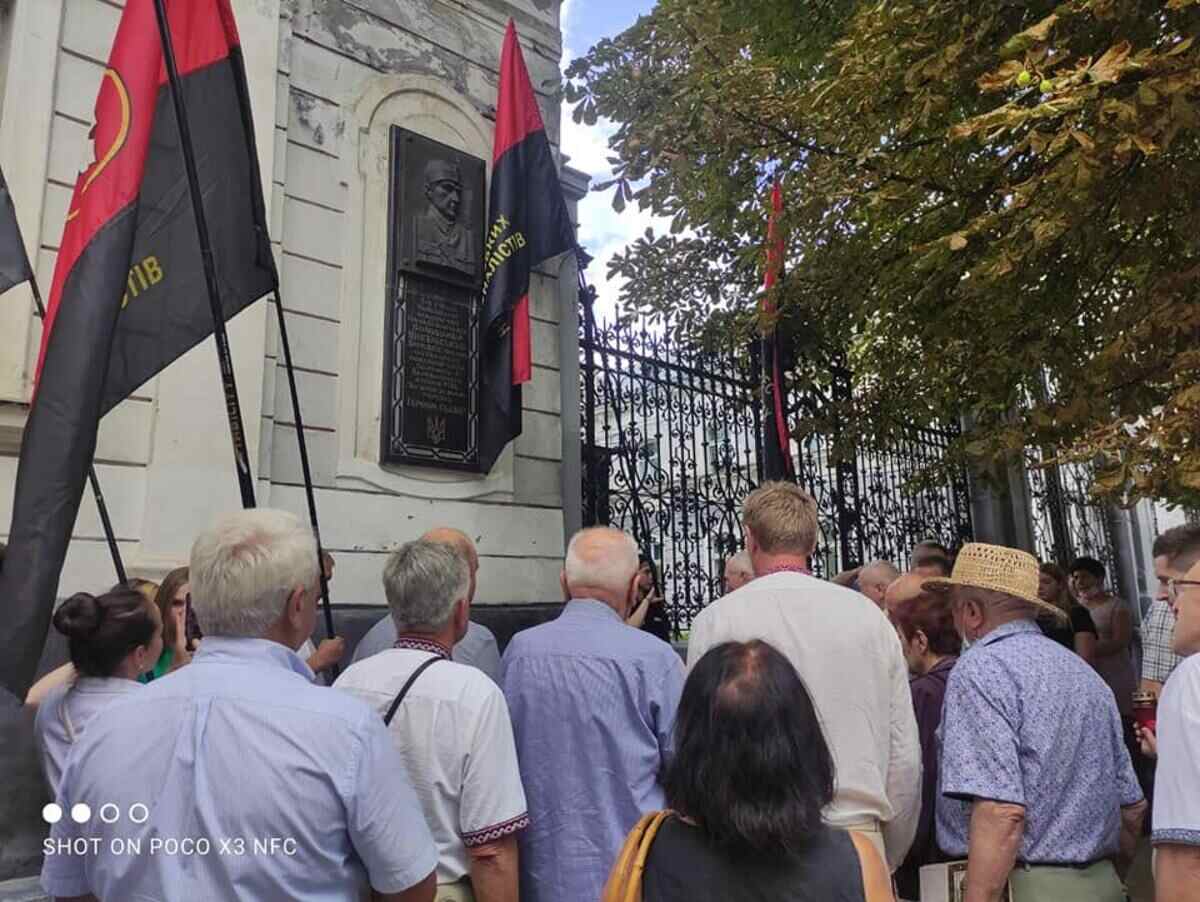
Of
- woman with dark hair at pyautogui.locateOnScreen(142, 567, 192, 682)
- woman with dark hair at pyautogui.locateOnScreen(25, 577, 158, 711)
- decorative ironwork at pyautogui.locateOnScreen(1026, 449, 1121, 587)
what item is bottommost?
woman with dark hair at pyautogui.locateOnScreen(25, 577, 158, 711)

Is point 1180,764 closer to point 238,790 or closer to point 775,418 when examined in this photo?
point 238,790

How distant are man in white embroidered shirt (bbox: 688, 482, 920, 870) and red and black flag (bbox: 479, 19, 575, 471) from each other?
11.8ft

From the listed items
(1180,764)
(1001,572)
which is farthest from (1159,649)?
(1180,764)

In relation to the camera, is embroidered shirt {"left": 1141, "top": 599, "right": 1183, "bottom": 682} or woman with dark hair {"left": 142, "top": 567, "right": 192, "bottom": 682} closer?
woman with dark hair {"left": 142, "top": 567, "right": 192, "bottom": 682}

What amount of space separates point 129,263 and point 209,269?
30 cm

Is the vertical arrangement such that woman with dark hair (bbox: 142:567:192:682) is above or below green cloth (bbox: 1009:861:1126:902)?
above

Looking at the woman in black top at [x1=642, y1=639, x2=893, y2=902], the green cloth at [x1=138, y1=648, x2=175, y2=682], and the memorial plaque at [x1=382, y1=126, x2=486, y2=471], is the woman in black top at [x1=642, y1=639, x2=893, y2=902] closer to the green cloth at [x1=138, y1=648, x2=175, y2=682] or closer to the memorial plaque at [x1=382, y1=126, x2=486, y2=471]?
the green cloth at [x1=138, y1=648, x2=175, y2=682]

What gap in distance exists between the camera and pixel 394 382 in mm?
5836

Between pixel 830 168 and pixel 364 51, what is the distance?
3.07 meters

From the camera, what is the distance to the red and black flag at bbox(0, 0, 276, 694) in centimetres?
299

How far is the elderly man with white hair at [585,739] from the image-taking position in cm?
263

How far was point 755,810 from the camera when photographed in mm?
1497

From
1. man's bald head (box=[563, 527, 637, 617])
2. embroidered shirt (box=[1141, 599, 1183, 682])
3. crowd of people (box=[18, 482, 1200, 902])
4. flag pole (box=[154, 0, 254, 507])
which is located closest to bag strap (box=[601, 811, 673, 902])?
crowd of people (box=[18, 482, 1200, 902])

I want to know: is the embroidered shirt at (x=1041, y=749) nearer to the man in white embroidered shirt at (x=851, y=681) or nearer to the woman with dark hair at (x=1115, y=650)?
the man in white embroidered shirt at (x=851, y=681)
